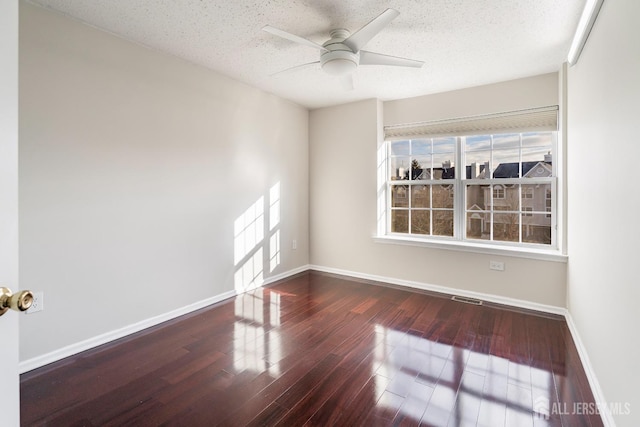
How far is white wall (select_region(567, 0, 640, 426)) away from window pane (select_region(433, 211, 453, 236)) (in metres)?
1.52

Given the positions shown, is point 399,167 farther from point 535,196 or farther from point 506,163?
point 535,196

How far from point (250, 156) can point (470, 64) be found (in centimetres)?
261

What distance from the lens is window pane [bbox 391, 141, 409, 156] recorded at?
4.31 meters

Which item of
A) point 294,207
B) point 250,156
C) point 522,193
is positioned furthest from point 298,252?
point 522,193

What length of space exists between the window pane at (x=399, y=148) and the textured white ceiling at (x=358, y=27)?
1.00 metres

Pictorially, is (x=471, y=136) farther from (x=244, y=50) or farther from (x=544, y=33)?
(x=244, y=50)

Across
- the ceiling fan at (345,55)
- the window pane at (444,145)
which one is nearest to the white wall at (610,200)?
the ceiling fan at (345,55)

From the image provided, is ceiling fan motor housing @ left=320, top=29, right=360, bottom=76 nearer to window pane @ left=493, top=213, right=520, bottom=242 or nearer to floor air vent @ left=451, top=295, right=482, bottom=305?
window pane @ left=493, top=213, right=520, bottom=242

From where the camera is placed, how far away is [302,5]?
7.15 ft

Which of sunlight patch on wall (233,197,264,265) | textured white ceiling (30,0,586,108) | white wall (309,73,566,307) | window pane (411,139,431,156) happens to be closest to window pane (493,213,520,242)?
white wall (309,73,566,307)

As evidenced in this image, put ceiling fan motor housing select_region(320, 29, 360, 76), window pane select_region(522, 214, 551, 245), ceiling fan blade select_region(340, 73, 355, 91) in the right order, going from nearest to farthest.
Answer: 1. ceiling fan motor housing select_region(320, 29, 360, 76)
2. ceiling fan blade select_region(340, 73, 355, 91)
3. window pane select_region(522, 214, 551, 245)

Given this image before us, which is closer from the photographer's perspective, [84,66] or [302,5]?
[302,5]

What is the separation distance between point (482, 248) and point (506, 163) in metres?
1.06

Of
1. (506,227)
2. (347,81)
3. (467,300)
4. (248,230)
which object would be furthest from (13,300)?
(506,227)
